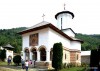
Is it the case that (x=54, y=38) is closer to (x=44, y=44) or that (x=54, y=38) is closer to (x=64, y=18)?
(x=44, y=44)

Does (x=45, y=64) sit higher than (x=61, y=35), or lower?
lower

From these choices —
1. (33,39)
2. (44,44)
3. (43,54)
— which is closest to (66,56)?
(43,54)

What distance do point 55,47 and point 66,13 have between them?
15111 mm

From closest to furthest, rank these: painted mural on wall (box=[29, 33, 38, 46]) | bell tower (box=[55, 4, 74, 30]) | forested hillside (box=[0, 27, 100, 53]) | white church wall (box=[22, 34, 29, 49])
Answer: painted mural on wall (box=[29, 33, 38, 46]) → white church wall (box=[22, 34, 29, 49]) → bell tower (box=[55, 4, 74, 30]) → forested hillside (box=[0, 27, 100, 53])

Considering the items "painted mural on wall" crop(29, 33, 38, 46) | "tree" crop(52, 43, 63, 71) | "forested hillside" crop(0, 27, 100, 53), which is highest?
"forested hillside" crop(0, 27, 100, 53)

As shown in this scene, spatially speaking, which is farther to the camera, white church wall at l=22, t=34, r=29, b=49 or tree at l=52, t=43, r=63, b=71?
white church wall at l=22, t=34, r=29, b=49

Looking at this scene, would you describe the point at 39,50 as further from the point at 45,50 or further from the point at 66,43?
the point at 66,43

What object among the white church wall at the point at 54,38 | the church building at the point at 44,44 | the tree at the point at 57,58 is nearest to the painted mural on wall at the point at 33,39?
the church building at the point at 44,44

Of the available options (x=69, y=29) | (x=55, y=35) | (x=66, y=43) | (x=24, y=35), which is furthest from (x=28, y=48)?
(x=69, y=29)

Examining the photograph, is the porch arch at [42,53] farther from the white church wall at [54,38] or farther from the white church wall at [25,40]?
the white church wall at [25,40]

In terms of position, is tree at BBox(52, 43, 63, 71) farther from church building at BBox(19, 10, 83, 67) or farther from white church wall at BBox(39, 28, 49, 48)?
white church wall at BBox(39, 28, 49, 48)

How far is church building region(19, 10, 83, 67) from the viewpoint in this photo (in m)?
26.0

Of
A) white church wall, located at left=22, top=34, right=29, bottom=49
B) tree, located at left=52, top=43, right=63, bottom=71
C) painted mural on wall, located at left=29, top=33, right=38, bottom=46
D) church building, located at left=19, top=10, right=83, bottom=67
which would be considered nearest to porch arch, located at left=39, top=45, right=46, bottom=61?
church building, located at left=19, top=10, right=83, bottom=67

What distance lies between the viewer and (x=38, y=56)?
27156 mm
